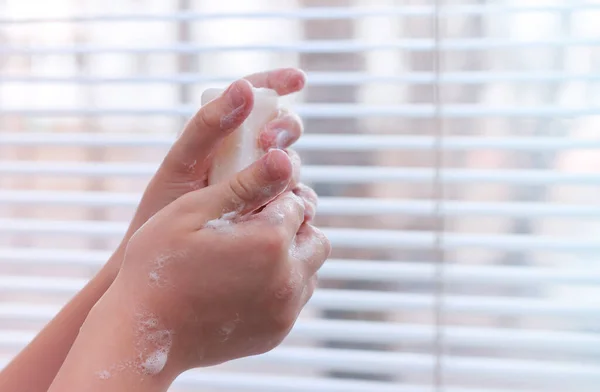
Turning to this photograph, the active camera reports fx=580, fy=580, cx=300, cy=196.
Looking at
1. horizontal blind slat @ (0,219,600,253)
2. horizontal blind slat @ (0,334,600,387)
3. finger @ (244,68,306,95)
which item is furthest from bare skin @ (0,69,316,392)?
horizontal blind slat @ (0,334,600,387)

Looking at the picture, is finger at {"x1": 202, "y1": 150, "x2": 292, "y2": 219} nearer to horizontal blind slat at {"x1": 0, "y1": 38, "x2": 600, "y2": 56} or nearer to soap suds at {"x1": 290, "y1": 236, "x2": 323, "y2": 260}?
soap suds at {"x1": 290, "y1": 236, "x2": 323, "y2": 260}

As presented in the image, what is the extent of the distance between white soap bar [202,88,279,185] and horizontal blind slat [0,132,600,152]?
0.90 ft

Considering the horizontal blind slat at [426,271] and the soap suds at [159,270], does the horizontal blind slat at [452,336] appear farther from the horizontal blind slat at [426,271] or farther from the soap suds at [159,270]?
the soap suds at [159,270]

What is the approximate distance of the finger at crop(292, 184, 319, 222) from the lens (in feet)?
2.05

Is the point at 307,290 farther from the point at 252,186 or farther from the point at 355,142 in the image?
the point at 355,142

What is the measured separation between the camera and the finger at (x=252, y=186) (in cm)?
50

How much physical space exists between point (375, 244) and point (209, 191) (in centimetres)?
38

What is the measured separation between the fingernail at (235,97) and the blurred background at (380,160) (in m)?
0.34

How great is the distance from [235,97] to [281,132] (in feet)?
0.35

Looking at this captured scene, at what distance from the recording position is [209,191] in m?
0.51

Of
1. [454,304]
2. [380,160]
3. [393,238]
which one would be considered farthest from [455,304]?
[380,160]

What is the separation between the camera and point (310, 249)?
0.57 metres

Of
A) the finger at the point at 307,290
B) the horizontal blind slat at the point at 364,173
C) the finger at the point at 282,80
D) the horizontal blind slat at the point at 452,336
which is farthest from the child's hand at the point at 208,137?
the horizontal blind slat at the point at 452,336

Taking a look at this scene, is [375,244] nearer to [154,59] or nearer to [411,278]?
[411,278]
